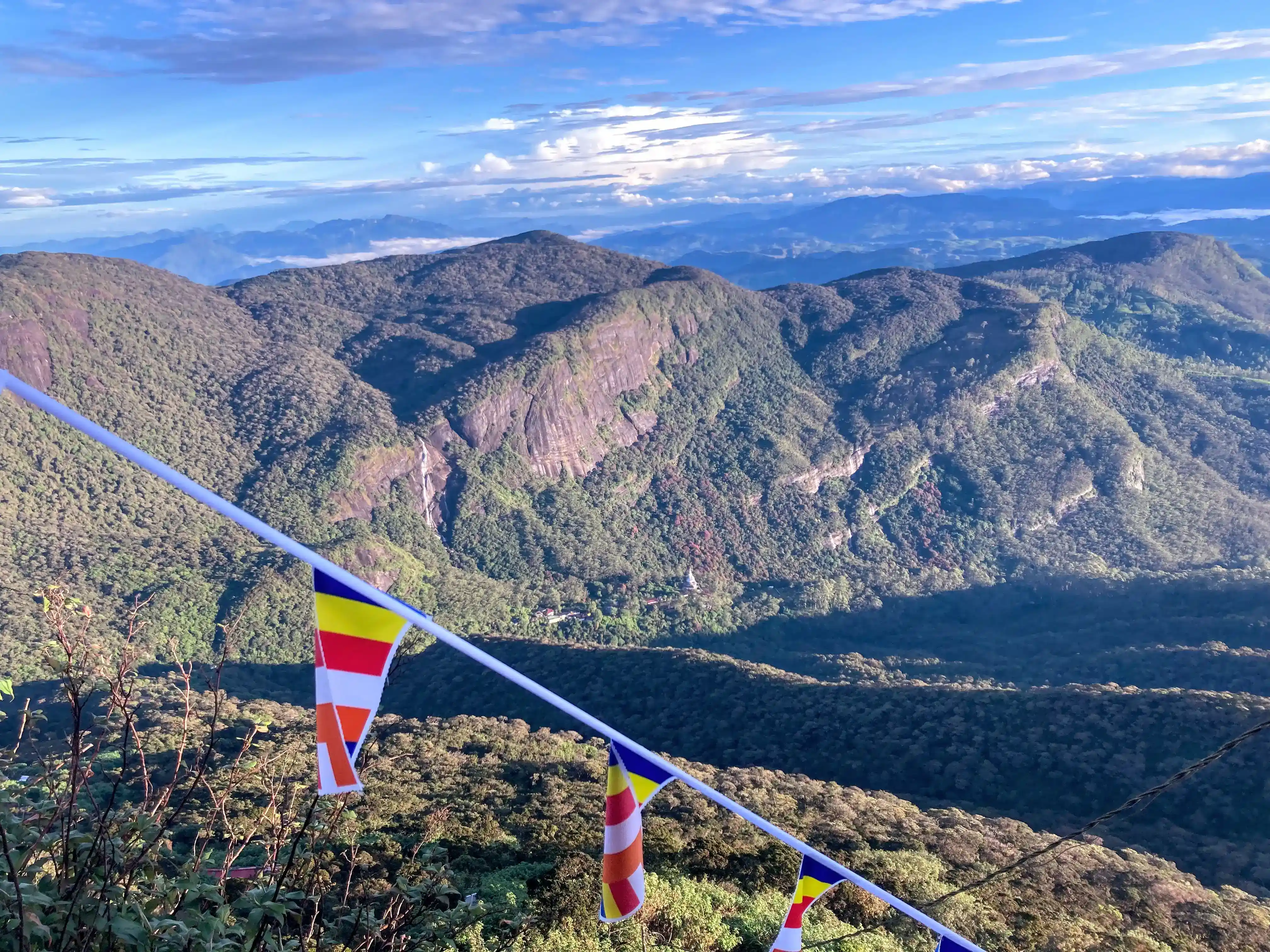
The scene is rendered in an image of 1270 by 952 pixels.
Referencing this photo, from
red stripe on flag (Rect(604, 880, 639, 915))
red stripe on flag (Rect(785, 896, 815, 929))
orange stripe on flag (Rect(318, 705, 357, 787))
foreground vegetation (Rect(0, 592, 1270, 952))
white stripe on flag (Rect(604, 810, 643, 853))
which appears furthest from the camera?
red stripe on flag (Rect(785, 896, 815, 929))

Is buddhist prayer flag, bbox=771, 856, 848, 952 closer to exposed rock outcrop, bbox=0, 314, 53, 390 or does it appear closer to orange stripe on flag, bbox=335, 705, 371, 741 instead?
orange stripe on flag, bbox=335, 705, 371, 741

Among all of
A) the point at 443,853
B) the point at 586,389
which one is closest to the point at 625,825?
the point at 443,853

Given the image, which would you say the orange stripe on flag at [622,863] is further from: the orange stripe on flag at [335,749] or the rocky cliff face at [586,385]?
the rocky cliff face at [586,385]

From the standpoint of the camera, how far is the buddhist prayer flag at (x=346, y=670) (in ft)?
22.7

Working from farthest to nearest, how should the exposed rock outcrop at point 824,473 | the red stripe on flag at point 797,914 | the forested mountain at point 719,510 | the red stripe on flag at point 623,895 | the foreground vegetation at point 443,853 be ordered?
the exposed rock outcrop at point 824,473 → the forested mountain at point 719,510 → the red stripe on flag at point 797,914 → the red stripe on flag at point 623,895 → the foreground vegetation at point 443,853

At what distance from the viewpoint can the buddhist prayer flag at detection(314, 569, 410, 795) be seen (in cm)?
693

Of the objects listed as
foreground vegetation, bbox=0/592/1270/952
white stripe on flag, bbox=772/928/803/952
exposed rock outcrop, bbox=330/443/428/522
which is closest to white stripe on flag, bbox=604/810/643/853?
foreground vegetation, bbox=0/592/1270/952

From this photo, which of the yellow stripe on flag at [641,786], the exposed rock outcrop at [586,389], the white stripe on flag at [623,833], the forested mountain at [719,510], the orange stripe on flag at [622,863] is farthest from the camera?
the exposed rock outcrop at [586,389]

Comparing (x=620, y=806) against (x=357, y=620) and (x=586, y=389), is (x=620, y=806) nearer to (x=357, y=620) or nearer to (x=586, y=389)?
(x=357, y=620)

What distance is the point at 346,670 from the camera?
7.08 meters

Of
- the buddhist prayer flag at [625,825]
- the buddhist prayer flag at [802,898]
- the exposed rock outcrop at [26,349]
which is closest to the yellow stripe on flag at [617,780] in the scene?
the buddhist prayer flag at [625,825]

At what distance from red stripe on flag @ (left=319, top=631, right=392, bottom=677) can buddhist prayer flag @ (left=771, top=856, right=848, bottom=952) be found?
263 inches

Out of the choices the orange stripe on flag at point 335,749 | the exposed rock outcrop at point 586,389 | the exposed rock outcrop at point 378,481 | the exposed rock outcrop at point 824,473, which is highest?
the orange stripe on flag at point 335,749

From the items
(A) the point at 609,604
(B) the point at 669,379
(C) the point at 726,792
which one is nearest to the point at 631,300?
(B) the point at 669,379
